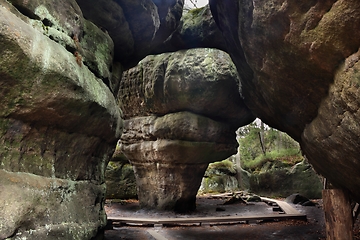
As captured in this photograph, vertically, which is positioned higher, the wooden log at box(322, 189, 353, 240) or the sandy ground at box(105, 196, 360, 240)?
the wooden log at box(322, 189, 353, 240)

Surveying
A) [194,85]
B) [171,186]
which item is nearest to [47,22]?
[194,85]

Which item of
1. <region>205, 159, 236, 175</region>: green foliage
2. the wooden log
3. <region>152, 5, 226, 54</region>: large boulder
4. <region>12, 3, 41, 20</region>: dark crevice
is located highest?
<region>152, 5, 226, 54</region>: large boulder

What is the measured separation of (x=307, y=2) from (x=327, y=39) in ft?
1.95

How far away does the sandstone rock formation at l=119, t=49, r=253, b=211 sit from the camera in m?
11.7

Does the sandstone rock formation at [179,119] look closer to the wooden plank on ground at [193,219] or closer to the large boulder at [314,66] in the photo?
the wooden plank on ground at [193,219]

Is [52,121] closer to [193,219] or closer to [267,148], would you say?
[193,219]

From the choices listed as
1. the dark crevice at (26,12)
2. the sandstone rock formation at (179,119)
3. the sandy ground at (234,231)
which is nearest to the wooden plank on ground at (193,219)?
the sandy ground at (234,231)

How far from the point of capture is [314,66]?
4414 mm

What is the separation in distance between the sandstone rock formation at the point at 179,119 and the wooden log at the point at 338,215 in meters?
6.50

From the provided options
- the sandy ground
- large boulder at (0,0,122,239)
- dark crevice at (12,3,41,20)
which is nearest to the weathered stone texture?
the sandy ground

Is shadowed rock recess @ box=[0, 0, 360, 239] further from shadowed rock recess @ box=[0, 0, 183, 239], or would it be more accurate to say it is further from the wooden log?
the wooden log

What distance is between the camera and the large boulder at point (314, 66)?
12.4 ft

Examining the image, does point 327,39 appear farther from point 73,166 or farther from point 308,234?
point 308,234

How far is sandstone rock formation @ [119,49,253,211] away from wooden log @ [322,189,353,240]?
21.3 ft
